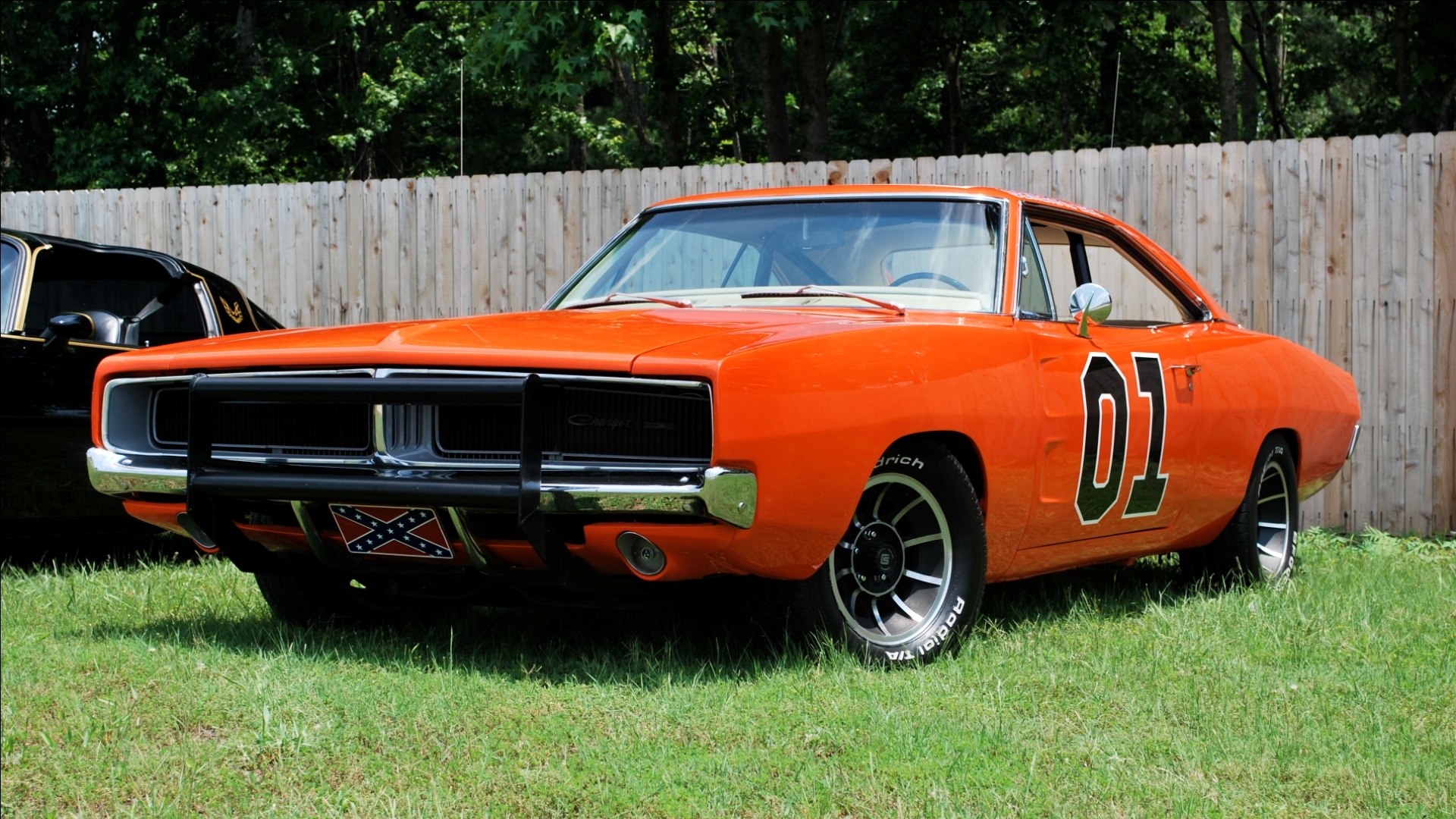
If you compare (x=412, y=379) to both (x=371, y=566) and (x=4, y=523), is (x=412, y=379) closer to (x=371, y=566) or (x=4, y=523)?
(x=371, y=566)

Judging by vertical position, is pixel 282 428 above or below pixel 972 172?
below

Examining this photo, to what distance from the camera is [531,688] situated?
12.9 ft

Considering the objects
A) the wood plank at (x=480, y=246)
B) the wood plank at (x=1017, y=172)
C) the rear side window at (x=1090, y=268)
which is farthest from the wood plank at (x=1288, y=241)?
the wood plank at (x=480, y=246)

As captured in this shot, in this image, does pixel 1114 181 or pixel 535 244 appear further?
pixel 535 244

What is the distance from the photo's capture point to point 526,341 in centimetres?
393

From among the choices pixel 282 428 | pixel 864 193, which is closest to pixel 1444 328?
pixel 864 193

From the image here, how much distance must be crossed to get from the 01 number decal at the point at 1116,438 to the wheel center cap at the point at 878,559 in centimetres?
80

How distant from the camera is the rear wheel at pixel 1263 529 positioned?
609 centimetres

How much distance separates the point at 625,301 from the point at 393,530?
142cm

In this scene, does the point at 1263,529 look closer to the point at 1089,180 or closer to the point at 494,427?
the point at 1089,180

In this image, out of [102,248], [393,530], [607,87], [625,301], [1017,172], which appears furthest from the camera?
[607,87]

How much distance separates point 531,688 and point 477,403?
30.2 inches

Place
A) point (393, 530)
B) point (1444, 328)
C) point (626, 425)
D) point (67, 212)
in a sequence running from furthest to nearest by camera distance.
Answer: point (67, 212), point (1444, 328), point (393, 530), point (626, 425)

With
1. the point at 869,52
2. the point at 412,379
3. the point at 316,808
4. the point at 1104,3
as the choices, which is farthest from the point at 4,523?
the point at 869,52
